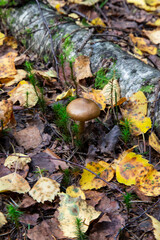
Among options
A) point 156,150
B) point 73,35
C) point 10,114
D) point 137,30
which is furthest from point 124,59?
point 137,30

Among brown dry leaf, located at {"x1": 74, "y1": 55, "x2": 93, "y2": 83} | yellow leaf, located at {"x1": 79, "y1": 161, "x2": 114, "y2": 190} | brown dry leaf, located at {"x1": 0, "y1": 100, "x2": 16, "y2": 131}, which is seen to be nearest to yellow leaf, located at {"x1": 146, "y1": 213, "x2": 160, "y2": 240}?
yellow leaf, located at {"x1": 79, "y1": 161, "x2": 114, "y2": 190}

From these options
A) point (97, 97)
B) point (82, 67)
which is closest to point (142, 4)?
point (82, 67)

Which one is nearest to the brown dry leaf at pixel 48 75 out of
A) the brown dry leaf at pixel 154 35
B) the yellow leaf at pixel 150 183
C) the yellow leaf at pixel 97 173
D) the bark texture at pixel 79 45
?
the bark texture at pixel 79 45

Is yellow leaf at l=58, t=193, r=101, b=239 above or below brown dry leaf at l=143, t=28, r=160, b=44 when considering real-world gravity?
below

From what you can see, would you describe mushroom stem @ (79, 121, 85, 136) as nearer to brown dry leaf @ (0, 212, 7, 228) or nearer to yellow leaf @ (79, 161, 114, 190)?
yellow leaf @ (79, 161, 114, 190)

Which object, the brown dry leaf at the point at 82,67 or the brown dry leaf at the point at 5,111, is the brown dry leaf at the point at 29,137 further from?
the brown dry leaf at the point at 82,67

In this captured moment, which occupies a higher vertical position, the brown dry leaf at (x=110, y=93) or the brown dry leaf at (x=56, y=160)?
the brown dry leaf at (x=110, y=93)
